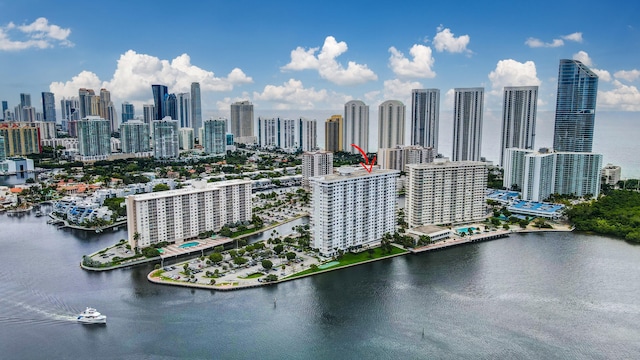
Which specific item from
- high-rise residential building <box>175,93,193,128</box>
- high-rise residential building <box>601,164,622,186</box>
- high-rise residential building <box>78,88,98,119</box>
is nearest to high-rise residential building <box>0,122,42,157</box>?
high-rise residential building <box>78,88,98,119</box>

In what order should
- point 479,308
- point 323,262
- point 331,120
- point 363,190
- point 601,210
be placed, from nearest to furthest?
point 479,308 → point 323,262 → point 363,190 → point 601,210 → point 331,120

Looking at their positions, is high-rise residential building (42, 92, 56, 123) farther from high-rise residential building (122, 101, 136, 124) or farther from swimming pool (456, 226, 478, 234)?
swimming pool (456, 226, 478, 234)

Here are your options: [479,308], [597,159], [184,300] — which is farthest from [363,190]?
[597,159]

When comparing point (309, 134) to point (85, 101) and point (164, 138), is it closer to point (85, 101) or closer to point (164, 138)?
point (164, 138)

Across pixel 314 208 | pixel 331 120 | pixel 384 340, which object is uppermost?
pixel 331 120

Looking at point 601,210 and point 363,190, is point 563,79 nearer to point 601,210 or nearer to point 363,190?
point 601,210

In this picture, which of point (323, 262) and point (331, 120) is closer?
point (323, 262)

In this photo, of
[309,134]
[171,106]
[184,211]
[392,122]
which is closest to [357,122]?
[309,134]

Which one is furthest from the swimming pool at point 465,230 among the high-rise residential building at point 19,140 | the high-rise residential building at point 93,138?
the high-rise residential building at point 19,140
